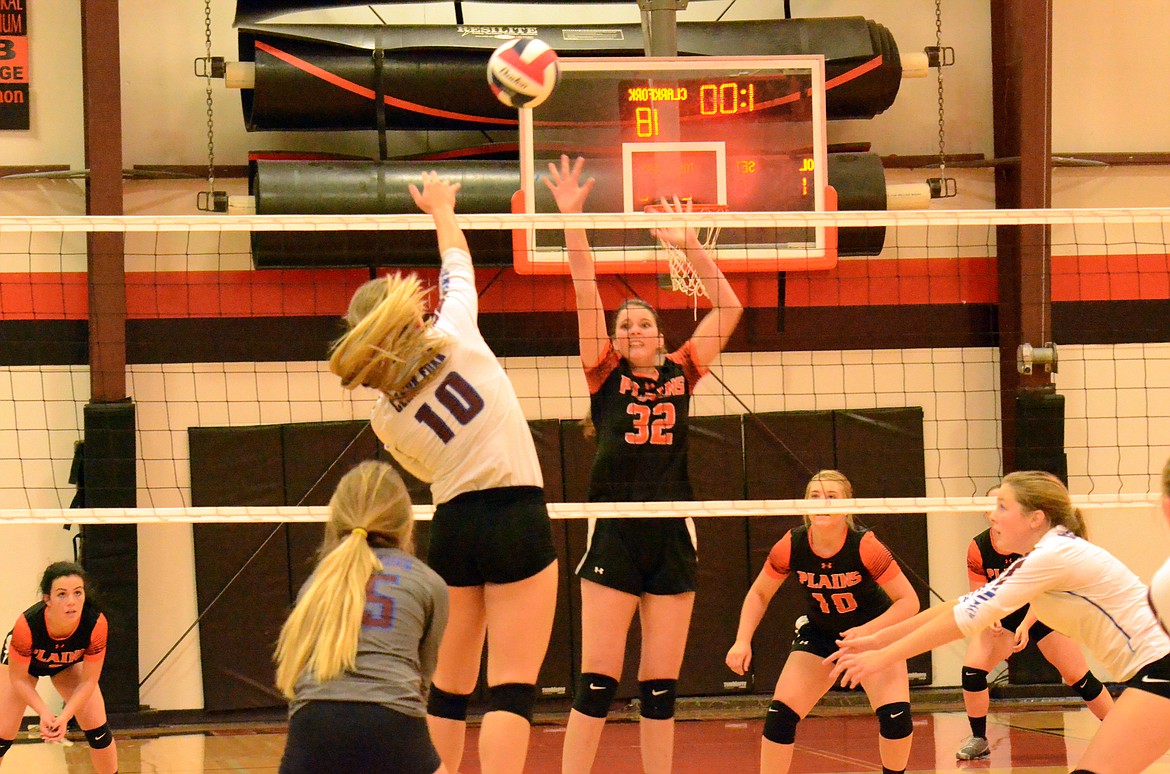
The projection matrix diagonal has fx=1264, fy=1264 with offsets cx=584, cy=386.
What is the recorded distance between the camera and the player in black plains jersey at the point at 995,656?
277 inches

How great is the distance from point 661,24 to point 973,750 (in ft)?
15.8

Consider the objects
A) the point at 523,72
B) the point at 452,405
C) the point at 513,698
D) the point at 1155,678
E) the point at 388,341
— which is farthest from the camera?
the point at 523,72

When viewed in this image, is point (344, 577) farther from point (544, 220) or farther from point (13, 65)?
point (13, 65)

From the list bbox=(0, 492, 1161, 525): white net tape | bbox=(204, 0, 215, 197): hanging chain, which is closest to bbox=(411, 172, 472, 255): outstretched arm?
bbox=(0, 492, 1161, 525): white net tape

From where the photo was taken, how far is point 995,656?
24.0ft

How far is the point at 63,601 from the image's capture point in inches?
259

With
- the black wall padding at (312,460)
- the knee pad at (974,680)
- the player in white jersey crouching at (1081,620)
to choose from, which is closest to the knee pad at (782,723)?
the player in white jersey crouching at (1081,620)

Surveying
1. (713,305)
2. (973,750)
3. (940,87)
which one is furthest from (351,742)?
(940,87)

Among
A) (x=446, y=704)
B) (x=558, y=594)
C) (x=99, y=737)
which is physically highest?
(x=446, y=704)

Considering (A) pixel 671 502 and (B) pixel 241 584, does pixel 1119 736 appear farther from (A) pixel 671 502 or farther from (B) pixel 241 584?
(B) pixel 241 584

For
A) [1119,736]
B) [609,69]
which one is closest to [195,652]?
[609,69]

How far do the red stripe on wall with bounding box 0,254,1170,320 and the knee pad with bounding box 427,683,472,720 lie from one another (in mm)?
5055

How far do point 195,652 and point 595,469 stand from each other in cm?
511

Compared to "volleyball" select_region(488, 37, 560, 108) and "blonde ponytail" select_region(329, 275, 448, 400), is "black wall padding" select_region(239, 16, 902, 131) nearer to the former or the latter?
"volleyball" select_region(488, 37, 560, 108)
